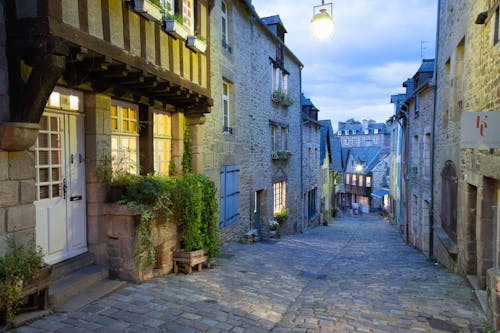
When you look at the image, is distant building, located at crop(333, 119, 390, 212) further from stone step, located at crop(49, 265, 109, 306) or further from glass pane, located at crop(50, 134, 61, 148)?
glass pane, located at crop(50, 134, 61, 148)

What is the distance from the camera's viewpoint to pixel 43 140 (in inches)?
164

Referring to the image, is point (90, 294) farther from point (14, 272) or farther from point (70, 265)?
point (14, 272)

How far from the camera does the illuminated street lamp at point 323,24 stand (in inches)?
195

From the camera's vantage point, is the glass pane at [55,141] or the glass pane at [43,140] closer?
the glass pane at [43,140]

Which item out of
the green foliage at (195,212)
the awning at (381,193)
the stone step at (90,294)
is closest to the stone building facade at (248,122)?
the green foliage at (195,212)

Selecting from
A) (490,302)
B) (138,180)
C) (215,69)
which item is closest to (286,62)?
(215,69)

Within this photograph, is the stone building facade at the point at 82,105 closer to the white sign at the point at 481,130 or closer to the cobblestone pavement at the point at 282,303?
the cobblestone pavement at the point at 282,303

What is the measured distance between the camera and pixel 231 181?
9.39 metres

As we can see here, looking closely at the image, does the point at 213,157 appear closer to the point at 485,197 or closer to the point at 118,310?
the point at 118,310

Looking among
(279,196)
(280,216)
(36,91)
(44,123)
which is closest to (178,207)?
(44,123)

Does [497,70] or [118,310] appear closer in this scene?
[118,310]

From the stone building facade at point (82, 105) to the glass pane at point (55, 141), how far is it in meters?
0.01

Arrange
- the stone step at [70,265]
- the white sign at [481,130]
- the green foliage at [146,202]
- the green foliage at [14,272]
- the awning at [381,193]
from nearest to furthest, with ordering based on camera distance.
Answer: the green foliage at [14,272] → the white sign at [481,130] → the stone step at [70,265] → the green foliage at [146,202] → the awning at [381,193]

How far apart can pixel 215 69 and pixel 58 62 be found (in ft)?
17.2
